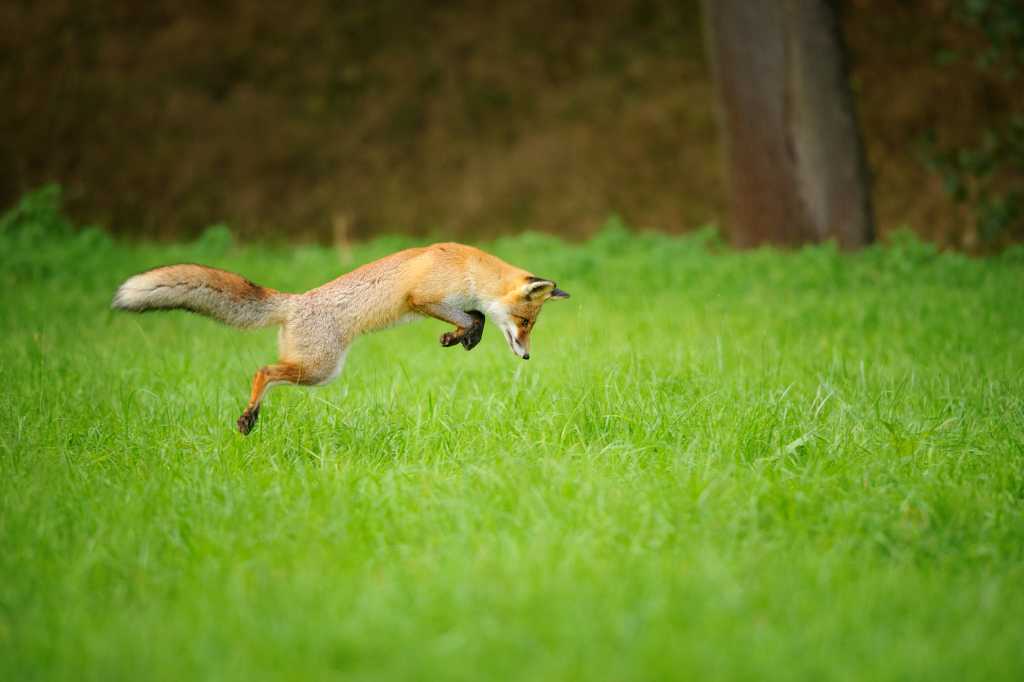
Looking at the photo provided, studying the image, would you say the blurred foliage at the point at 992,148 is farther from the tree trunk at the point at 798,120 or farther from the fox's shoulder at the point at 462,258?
the fox's shoulder at the point at 462,258

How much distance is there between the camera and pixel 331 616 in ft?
11.2

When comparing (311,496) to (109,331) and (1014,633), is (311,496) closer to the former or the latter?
(1014,633)

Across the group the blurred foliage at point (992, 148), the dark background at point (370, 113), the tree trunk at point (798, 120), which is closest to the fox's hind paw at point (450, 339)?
the tree trunk at point (798, 120)

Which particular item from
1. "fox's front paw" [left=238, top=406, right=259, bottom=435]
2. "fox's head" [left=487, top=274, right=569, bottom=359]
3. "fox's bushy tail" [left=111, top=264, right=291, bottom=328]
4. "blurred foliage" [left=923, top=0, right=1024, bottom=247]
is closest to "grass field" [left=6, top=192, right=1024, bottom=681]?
"fox's front paw" [left=238, top=406, right=259, bottom=435]

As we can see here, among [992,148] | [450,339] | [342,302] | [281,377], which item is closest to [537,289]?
[450,339]

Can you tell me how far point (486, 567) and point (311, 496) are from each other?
1113 mm

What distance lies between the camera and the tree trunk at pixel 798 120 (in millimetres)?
11992

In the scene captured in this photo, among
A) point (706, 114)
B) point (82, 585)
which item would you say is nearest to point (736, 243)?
point (706, 114)

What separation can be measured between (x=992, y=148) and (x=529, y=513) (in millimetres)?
10765

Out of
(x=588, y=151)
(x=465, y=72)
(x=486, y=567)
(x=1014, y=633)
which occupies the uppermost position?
(x=465, y=72)

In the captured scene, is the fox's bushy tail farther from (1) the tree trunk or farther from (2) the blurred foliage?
(2) the blurred foliage

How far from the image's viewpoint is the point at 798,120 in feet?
39.5

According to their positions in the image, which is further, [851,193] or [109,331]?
[851,193]

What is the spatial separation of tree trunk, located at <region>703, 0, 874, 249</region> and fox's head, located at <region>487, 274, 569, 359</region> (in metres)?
7.22
